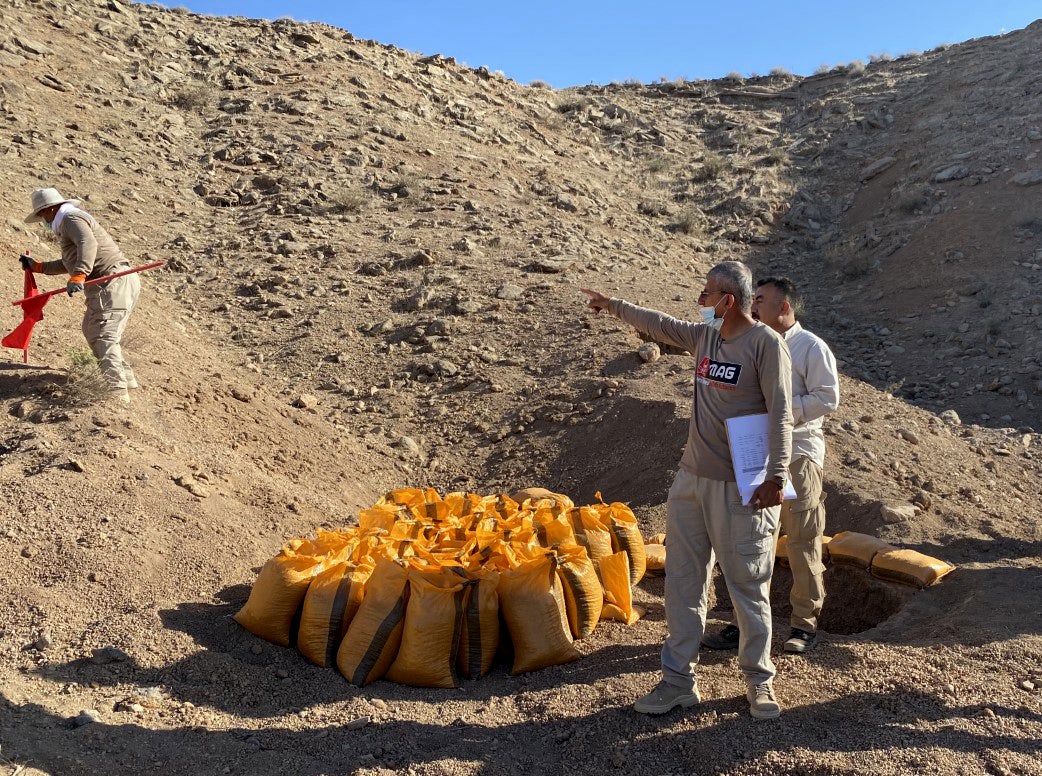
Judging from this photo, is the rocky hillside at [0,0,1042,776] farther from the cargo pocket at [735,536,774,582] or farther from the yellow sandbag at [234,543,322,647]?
the cargo pocket at [735,536,774,582]

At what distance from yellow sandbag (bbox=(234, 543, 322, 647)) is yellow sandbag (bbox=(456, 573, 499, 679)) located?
75cm

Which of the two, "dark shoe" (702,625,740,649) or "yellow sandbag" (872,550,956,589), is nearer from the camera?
"dark shoe" (702,625,740,649)

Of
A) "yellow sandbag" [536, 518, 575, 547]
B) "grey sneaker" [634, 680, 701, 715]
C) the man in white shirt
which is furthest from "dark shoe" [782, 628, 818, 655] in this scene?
"yellow sandbag" [536, 518, 575, 547]

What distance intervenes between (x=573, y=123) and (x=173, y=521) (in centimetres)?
1492

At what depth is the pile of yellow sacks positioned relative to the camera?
12.1ft

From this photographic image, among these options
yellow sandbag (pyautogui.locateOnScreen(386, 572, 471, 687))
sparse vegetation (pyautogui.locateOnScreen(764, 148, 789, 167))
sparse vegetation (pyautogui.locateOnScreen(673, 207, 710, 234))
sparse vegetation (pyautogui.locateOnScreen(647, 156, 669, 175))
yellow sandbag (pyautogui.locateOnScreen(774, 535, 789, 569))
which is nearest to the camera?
yellow sandbag (pyautogui.locateOnScreen(386, 572, 471, 687))

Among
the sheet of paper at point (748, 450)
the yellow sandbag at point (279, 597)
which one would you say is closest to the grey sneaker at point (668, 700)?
the sheet of paper at point (748, 450)

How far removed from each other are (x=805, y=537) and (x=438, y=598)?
1668 millimetres

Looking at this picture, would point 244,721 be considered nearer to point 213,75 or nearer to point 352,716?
point 352,716

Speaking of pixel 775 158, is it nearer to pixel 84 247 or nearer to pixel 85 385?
pixel 84 247

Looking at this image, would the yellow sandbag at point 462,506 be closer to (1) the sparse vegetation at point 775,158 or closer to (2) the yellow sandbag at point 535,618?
(2) the yellow sandbag at point 535,618

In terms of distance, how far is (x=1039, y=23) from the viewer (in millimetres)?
19688

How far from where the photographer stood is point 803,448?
12.6 ft

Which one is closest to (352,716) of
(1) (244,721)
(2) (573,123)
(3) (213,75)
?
(1) (244,721)
